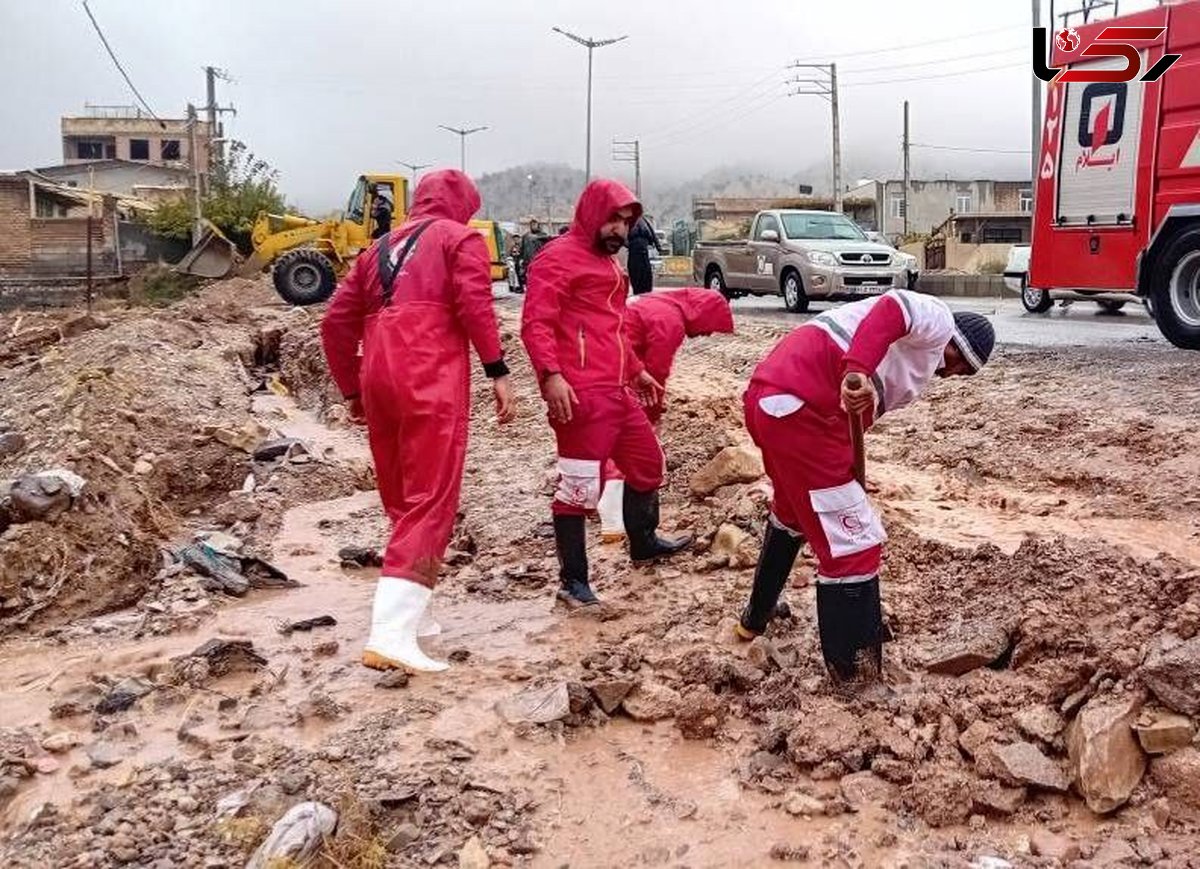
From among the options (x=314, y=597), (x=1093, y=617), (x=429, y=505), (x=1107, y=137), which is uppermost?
(x=1107, y=137)

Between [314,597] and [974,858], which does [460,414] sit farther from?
[974,858]

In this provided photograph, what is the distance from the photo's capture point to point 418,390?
4184mm

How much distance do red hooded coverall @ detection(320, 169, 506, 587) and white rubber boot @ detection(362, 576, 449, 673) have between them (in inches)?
1.8

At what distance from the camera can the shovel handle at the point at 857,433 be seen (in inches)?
130

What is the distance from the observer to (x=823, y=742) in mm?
3350

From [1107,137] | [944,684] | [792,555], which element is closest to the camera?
[944,684]

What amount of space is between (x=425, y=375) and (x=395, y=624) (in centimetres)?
87

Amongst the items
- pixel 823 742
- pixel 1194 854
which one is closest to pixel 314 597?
pixel 823 742

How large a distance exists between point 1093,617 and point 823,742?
1.05 meters

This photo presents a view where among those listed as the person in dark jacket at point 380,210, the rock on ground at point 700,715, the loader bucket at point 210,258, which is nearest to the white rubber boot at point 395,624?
the rock on ground at point 700,715

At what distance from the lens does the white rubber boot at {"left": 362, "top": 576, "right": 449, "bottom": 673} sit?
13.6ft

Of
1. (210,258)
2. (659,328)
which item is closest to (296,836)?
(659,328)

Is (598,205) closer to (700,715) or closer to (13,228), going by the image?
(700,715)

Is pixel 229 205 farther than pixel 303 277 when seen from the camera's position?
Yes
